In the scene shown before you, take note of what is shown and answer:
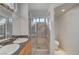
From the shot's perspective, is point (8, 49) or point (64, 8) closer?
point (8, 49)

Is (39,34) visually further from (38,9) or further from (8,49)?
(8,49)

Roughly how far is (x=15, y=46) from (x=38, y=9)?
22.2 inches

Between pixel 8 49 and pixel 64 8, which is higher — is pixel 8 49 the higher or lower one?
the lower one

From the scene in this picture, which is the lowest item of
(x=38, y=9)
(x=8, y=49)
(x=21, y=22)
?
(x=8, y=49)

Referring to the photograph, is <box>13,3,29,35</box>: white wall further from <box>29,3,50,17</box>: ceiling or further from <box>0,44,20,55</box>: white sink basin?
<box>0,44,20,55</box>: white sink basin

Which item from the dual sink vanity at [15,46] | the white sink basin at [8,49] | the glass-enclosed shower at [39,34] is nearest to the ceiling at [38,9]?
the glass-enclosed shower at [39,34]

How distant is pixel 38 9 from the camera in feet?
4.62

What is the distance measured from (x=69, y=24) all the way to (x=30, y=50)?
24.2 inches

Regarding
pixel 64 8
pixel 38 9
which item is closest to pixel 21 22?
pixel 38 9

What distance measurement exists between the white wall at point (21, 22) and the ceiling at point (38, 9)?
0.08m

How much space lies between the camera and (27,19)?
1394 millimetres

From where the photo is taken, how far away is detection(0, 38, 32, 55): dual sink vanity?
3.98 ft

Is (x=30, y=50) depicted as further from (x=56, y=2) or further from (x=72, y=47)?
(x=56, y=2)
